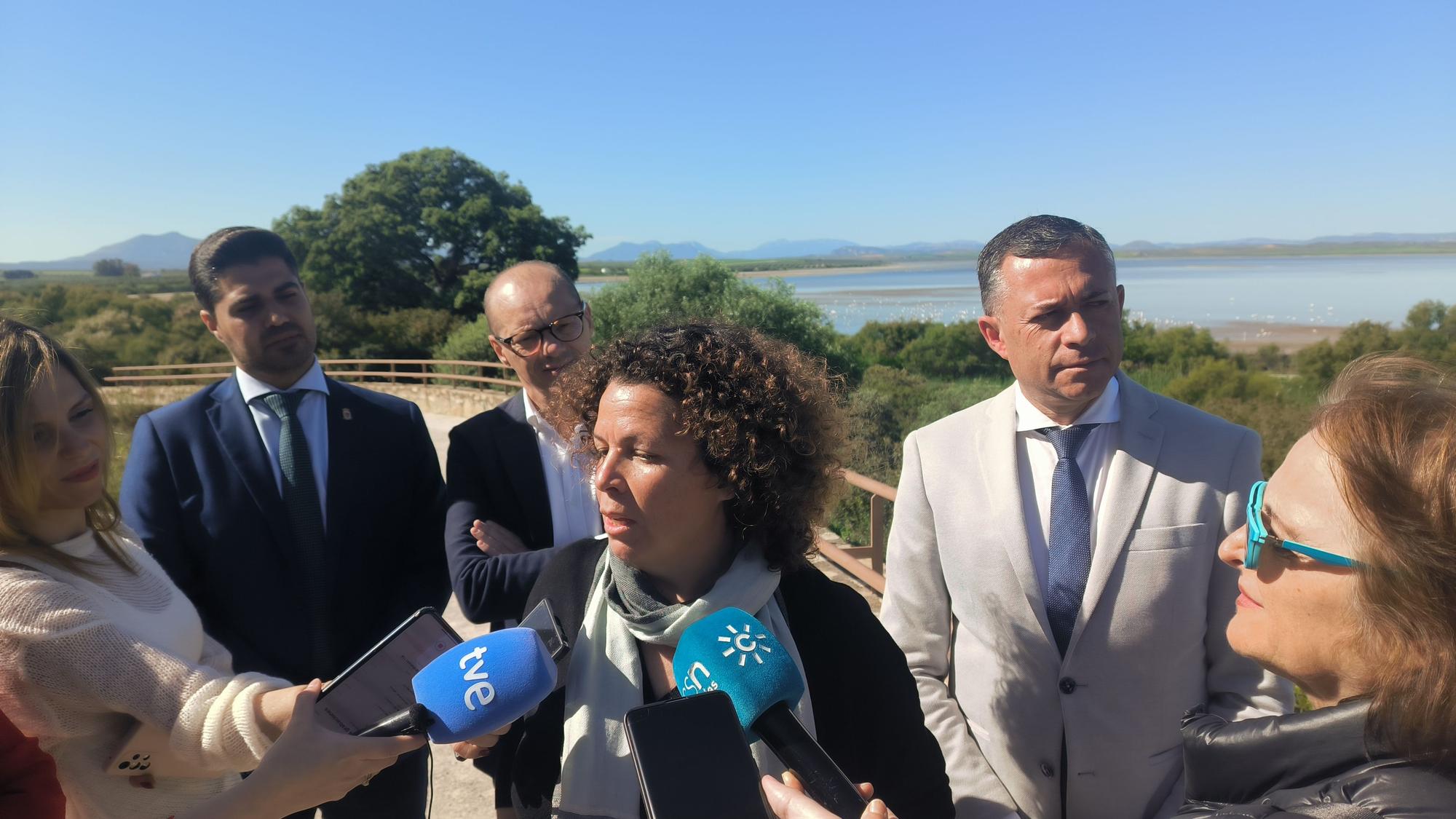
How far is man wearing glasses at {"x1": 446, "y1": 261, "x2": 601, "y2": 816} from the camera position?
259 cm

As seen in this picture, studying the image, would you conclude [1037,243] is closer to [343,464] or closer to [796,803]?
[796,803]

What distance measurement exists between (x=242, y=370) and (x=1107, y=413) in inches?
111

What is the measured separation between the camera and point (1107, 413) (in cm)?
227

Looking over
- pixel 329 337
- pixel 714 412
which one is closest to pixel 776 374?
pixel 714 412

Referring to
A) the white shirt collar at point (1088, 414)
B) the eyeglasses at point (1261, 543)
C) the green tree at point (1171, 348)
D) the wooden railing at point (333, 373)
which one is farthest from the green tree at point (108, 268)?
the eyeglasses at point (1261, 543)

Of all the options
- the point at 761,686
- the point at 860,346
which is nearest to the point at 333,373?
the point at 860,346

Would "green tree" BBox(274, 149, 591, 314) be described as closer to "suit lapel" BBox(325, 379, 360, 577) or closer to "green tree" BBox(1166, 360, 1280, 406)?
"green tree" BBox(1166, 360, 1280, 406)

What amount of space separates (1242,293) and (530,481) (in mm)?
74258

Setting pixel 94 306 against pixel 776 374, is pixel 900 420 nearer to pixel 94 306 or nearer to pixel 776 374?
pixel 776 374

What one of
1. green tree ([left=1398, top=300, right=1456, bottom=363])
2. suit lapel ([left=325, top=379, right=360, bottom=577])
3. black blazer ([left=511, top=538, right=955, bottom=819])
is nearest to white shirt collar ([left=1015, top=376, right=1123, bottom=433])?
black blazer ([left=511, top=538, right=955, bottom=819])

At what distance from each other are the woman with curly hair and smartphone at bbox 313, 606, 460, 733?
1.23 ft

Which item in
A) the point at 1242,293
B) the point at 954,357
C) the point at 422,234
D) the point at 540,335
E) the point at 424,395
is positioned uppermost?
the point at 422,234

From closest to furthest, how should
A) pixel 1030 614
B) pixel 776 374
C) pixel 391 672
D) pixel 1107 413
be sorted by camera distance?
1. pixel 391 672
2. pixel 776 374
3. pixel 1030 614
4. pixel 1107 413

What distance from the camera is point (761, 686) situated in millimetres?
1362
